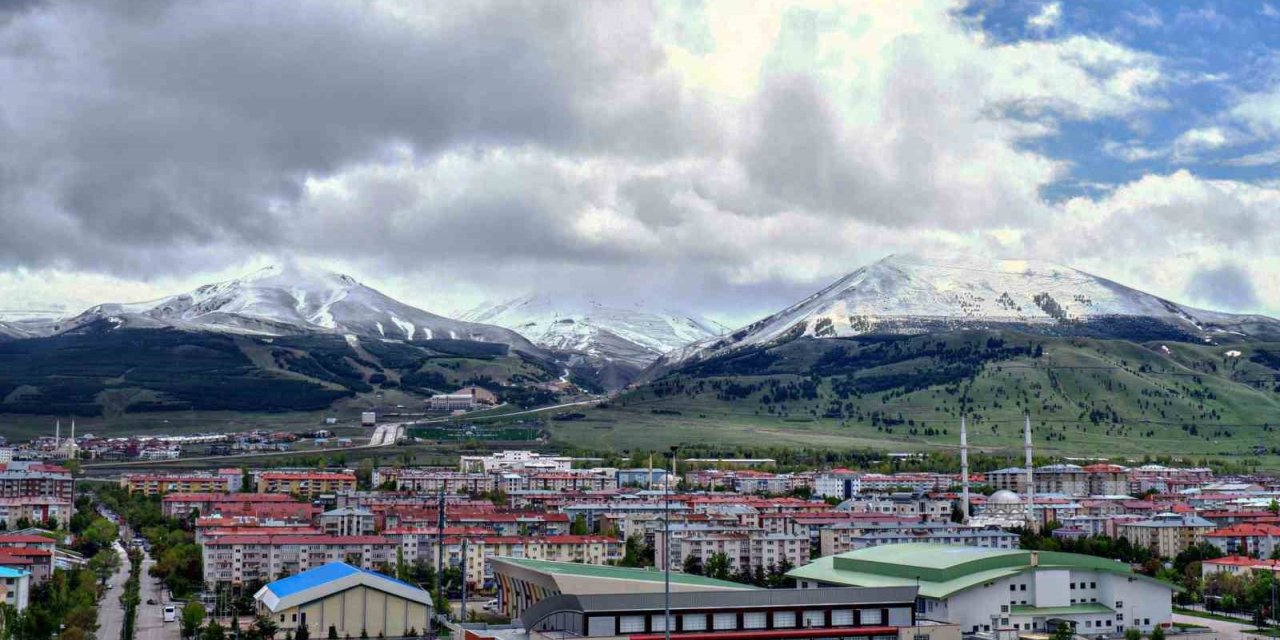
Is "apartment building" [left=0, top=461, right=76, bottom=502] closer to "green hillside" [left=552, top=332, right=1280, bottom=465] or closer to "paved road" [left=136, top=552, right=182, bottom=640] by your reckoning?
"paved road" [left=136, top=552, right=182, bottom=640]

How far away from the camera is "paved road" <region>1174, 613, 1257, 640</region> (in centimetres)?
4822

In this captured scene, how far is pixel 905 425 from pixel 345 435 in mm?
52081

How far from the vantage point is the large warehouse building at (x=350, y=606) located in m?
48.7

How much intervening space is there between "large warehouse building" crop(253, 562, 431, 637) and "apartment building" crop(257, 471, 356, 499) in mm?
44393

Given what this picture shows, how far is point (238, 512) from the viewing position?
78250mm

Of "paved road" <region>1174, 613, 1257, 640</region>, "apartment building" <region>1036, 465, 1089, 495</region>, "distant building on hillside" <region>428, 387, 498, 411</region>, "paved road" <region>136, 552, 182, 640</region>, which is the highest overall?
"distant building on hillside" <region>428, 387, 498, 411</region>

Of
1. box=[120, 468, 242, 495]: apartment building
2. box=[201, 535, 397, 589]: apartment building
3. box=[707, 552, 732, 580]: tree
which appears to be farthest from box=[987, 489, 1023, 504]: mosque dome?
box=[120, 468, 242, 495]: apartment building

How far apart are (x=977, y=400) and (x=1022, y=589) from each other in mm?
103789

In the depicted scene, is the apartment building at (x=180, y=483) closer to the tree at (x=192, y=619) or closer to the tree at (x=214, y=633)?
the tree at (x=192, y=619)

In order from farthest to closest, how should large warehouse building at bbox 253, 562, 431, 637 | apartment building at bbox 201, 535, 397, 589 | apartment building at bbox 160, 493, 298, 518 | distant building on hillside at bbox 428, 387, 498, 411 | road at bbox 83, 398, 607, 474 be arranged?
distant building on hillside at bbox 428, 387, 498, 411 < road at bbox 83, 398, 607, 474 < apartment building at bbox 160, 493, 298, 518 < apartment building at bbox 201, 535, 397, 589 < large warehouse building at bbox 253, 562, 431, 637

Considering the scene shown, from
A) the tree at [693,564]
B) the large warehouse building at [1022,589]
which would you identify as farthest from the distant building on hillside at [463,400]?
the large warehouse building at [1022,589]

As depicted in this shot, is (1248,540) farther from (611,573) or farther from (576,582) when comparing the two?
(576,582)

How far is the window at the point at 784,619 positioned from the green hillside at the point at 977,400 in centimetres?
9278

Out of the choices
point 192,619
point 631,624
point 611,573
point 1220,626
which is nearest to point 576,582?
point 631,624
